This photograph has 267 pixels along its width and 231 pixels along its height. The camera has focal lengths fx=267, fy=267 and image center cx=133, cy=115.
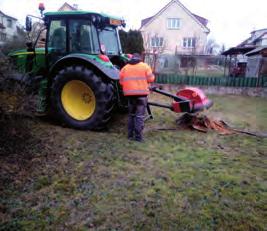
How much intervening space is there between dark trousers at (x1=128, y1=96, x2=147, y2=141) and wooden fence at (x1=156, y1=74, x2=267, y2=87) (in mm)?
6925

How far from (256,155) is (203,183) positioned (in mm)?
1541

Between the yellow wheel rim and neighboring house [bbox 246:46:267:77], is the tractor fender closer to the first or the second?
the yellow wheel rim

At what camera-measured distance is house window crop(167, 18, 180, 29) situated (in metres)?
31.2

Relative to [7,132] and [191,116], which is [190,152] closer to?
[191,116]

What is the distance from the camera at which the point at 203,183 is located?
3205mm

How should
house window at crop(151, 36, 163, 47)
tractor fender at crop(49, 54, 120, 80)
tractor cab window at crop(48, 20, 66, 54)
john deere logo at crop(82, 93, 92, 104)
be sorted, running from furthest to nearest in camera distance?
house window at crop(151, 36, 163, 47) < tractor cab window at crop(48, 20, 66, 54) < john deere logo at crop(82, 93, 92, 104) < tractor fender at crop(49, 54, 120, 80)

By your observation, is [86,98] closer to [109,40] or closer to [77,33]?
[77,33]

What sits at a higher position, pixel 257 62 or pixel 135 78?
pixel 257 62

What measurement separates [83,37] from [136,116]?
1.90 m

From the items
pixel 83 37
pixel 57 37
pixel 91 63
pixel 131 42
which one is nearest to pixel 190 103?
pixel 91 63

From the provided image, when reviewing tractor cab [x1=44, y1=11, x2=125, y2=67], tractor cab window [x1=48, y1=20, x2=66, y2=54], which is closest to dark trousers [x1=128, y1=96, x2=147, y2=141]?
tractor cab [x1=44, y1=11, x2=125, y2=67]

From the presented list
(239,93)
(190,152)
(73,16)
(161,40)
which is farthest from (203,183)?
(161,40)

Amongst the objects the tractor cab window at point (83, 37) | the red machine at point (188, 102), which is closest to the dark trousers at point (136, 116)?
the red machine at point (188, 102)

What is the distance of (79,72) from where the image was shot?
495 cm
